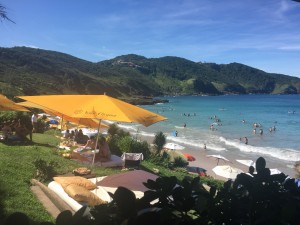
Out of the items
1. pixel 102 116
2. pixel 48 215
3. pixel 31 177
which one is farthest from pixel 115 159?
pixel 48 215

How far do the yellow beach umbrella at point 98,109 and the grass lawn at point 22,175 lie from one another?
6.97ft

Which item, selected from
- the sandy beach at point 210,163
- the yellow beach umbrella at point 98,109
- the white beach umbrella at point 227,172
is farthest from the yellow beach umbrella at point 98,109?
the sandy beach at point 210,163

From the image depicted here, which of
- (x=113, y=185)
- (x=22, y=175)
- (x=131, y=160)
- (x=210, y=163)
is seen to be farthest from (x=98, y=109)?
(x=210, y=163)

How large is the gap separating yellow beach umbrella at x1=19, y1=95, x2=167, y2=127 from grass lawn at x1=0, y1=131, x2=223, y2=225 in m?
2.12

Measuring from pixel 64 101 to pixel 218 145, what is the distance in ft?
95.1

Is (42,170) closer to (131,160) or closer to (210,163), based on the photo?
(131,160)

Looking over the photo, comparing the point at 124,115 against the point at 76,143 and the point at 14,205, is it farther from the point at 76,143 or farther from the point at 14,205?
the point at 76,143

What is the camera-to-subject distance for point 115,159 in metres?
13.5

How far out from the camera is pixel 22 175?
943 centimetres

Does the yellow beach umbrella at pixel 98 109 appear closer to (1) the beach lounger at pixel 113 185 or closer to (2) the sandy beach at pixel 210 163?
(1) the beach lounger at pixel 113 185

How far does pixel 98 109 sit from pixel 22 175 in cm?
316

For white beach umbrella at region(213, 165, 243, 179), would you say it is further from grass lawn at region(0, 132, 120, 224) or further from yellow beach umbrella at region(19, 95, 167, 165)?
yellow beach umbrella at region(19, 95, 167, 165)

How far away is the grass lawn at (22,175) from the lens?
6.88m

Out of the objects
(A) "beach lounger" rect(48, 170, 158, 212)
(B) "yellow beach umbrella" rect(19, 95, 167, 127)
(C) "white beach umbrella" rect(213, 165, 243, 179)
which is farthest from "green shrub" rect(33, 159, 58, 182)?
(C) "white beach umbrella" rect(213, 165, 243, 179)
